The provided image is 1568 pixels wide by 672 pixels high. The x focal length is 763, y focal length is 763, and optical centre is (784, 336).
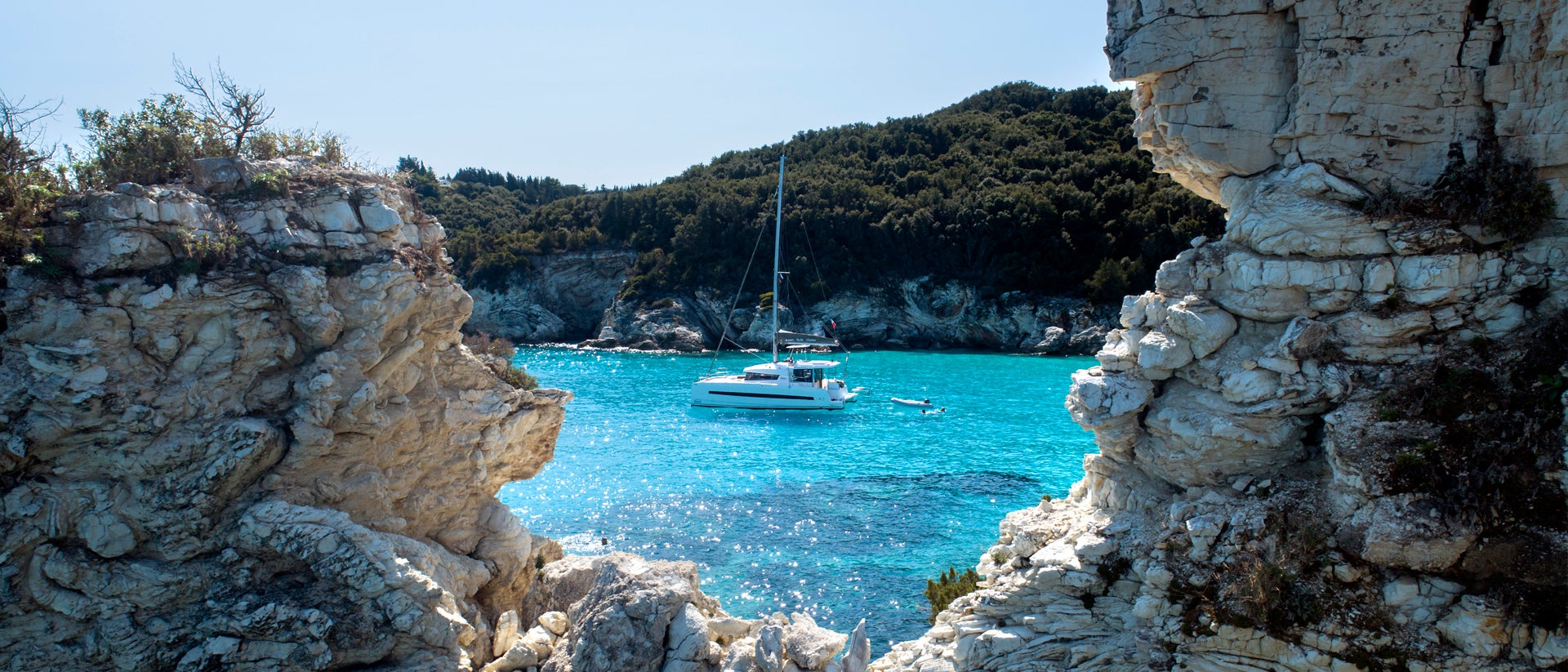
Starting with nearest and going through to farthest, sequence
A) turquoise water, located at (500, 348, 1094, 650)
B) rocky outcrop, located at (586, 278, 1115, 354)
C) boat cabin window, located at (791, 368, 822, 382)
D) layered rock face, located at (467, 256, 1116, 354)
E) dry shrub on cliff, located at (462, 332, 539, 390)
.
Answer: dry shrub on cliff, located at (462, 332, 539, 390), turquoise water, located at (500, 348, 1094, 650), boat cabin window, located at (791, 368, 822, 382), layered rock face, located at (467, 256, 1116, 354), rocky outcrop, located at (586, 278, 1115, 354)

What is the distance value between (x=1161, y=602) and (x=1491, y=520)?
87.4 inches

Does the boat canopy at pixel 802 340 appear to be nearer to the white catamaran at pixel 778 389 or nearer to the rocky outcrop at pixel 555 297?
the white catamaran at pixel 778 389

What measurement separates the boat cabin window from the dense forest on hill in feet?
95.1

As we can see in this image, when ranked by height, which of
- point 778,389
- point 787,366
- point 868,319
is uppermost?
point 868,319

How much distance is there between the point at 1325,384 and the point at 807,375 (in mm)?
30935

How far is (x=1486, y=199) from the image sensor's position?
566 cm

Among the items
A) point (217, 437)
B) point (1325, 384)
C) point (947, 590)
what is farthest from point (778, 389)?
point (1325, 384)

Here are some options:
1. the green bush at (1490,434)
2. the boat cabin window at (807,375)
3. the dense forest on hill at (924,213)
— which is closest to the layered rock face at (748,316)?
the dense forest on hill at (924,213)

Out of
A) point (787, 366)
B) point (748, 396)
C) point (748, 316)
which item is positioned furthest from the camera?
point (748, 316)

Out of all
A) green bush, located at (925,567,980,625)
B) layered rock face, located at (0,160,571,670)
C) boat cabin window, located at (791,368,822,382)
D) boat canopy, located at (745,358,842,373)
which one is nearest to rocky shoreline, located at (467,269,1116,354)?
boat canopy, located at (745,358,842,373)

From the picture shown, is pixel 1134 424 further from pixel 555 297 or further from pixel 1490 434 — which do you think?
pixel 555 297

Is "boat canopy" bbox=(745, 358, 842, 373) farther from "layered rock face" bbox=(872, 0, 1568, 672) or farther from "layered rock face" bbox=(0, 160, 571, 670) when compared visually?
"layered rock face" bbox=(872, 0, 1568, 672)

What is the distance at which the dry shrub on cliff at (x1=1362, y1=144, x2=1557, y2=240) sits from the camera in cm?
557

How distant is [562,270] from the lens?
7500 centimetres
